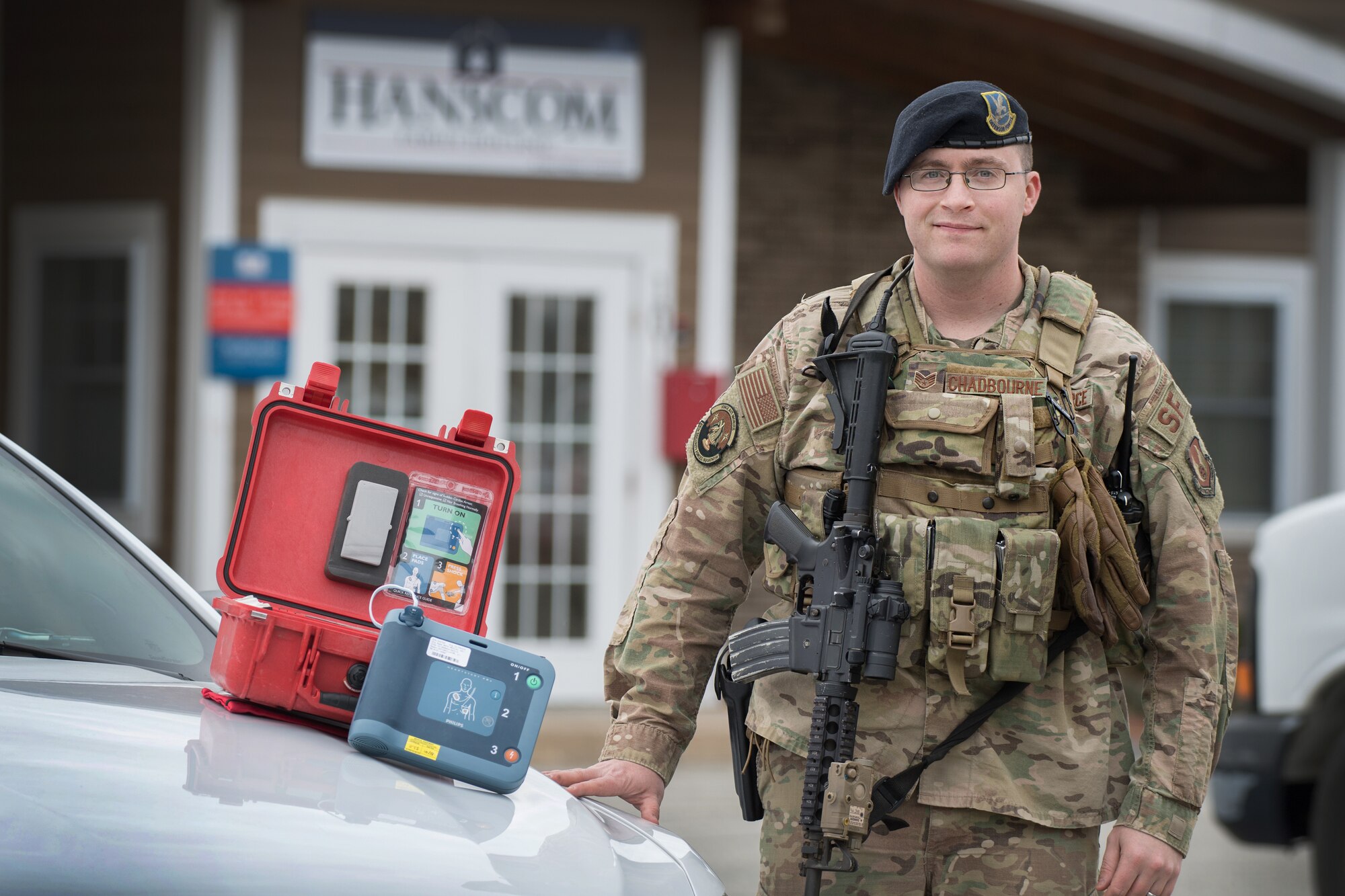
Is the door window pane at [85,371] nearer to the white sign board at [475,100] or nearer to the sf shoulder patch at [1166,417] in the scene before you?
the white sign board at [475,100]

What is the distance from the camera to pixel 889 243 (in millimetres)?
9633

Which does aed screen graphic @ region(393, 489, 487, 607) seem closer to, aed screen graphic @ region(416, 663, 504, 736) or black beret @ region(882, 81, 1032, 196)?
aed screen graphic @ region(416, 663, 504, 736)

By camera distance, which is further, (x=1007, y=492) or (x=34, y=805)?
(x=1007, y=492)

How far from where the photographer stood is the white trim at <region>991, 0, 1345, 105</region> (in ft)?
24.3

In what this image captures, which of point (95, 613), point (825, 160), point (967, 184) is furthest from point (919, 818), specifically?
point (825, 160)

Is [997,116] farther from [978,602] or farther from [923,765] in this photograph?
[923,765]

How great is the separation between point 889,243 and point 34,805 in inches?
329

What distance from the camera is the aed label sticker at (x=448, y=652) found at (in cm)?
219

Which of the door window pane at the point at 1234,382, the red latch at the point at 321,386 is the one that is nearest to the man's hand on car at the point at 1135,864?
the red latch at the point at 321,386

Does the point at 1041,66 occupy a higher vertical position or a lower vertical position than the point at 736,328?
higher

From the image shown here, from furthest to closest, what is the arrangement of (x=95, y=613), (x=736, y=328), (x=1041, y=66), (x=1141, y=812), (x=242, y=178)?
(x=736, y=328), (x=1041, y=66), (x=242, y=178), (x=95, y=613), (x=1141, y=812)

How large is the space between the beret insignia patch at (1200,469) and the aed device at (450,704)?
107 cm

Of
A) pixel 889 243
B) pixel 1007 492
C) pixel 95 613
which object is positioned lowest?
pixel 95 613

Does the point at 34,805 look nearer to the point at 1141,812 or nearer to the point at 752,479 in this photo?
the point at 752,479
